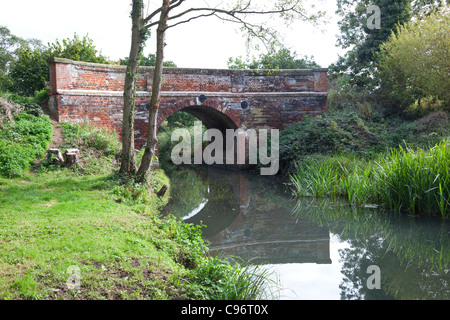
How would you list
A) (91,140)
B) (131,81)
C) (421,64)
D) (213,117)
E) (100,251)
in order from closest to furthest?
(100,251) → (131,81) → (91,140) → (421,64) → (213,117)

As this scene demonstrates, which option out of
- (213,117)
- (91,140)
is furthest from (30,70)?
(213,117)

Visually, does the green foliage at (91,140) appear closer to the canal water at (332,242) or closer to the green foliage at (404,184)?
the canal water at (332,242)

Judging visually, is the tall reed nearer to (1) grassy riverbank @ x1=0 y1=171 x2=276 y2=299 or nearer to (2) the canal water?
(2) the canal water

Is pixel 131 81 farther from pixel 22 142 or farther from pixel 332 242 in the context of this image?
pixel 332 242

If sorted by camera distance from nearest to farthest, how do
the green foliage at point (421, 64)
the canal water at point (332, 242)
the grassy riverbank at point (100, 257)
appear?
the grassy riverbank at point (100, 257) → the canal water at point (332, 242) → the green foliage at point (421, 64)

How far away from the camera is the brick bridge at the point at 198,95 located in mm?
11875

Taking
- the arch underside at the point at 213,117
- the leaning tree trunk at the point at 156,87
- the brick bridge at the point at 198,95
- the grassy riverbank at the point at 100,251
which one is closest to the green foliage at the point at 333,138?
the brick bridge at the point at 198,95

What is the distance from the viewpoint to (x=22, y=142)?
912 centimetres

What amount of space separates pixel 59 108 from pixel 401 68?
12.1 meters

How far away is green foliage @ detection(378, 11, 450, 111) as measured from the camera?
39.7 feet

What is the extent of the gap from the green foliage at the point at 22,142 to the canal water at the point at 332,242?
11.4 feet

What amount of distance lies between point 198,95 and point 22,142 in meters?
6.93
